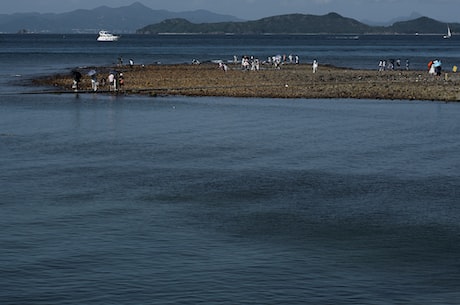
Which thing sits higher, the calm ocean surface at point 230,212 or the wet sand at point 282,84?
the wet sand at point 282,84

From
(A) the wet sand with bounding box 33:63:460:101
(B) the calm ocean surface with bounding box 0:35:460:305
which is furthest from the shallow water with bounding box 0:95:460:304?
(A) the wet sand with bounding box 33:63:460:101

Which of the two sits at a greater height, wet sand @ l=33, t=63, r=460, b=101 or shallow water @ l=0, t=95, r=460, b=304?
wet sand @ l=33, t=63, r=460, b=101

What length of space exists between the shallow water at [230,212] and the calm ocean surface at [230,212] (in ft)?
0.18

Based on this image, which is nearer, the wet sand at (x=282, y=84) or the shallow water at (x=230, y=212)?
the shallow water at (x=230, y=212)

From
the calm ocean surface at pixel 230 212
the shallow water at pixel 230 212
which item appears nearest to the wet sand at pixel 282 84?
the calm ocean surface at pixel 230 212

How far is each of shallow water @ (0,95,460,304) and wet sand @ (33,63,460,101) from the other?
17335 millimetres

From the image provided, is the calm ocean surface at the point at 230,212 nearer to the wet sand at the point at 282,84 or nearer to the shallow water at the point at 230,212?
the shallow water at the point at 230,212

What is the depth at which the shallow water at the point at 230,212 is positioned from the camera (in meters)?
19.5

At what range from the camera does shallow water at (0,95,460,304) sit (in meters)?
19.5

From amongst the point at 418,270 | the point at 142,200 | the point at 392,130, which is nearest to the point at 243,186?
the point at 142,200

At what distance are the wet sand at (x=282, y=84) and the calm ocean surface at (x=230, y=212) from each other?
16.8m

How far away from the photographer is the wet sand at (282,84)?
6588 cm

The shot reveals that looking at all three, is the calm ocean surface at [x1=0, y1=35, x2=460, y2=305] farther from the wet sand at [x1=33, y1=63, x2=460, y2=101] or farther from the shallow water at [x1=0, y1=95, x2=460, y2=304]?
the wet sand at [x1=33, y1=63, x2=460, y2=101]

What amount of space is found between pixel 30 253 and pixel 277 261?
5999mm
